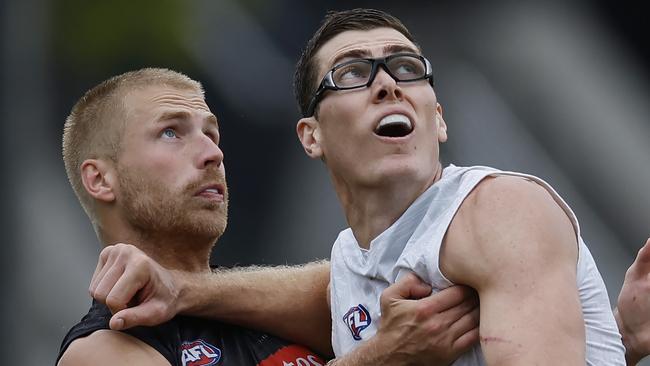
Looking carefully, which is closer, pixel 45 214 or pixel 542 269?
pixel 542 269

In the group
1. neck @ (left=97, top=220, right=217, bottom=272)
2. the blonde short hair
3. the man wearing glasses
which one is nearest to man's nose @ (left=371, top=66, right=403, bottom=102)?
the man wearing glasses

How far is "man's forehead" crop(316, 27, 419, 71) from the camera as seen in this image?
3.70 m

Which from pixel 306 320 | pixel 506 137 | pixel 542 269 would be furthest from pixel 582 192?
pixel 542 269

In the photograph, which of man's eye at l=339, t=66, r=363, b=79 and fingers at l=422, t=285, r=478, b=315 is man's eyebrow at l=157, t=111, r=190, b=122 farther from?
fingers at l=422, t=285, r=478, b=315

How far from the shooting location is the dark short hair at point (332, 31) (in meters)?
3.84

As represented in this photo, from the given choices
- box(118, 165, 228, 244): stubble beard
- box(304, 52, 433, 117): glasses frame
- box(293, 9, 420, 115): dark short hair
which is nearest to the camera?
box(304, 52, 433, 117): glasses frame

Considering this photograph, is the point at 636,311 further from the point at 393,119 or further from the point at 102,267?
the point at 102,267

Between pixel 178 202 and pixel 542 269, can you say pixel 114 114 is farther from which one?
pixel 542 269

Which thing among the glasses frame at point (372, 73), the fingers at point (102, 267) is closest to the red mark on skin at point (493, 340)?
the glasses frame at point (372, 73)

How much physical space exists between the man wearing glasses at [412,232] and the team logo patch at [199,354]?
0.39 ft

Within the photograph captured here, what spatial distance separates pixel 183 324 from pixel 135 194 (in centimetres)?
59

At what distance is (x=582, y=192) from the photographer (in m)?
5.88

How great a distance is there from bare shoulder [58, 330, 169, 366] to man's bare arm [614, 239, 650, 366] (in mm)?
1546

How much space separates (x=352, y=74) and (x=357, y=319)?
2.65ft
